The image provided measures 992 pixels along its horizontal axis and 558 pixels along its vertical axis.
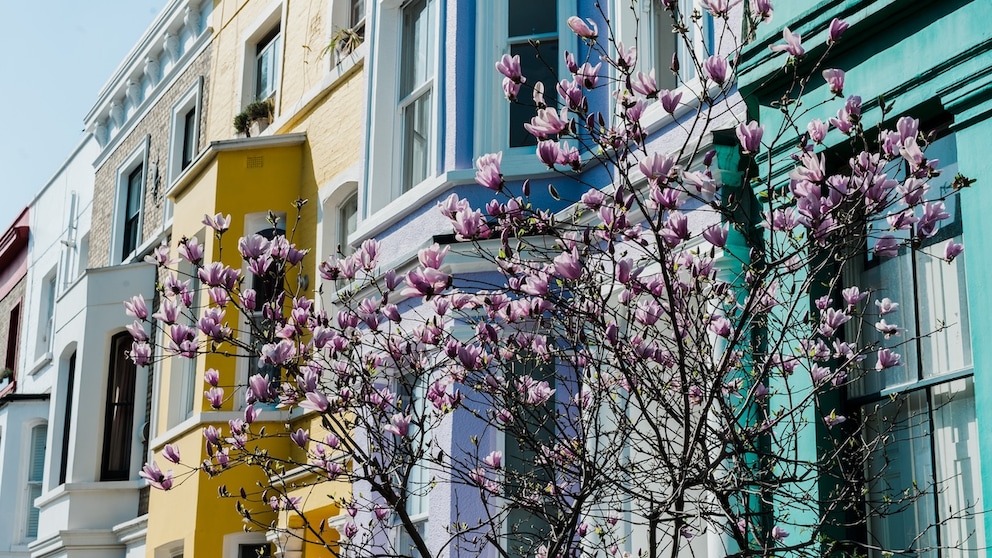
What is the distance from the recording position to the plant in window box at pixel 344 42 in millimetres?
14227

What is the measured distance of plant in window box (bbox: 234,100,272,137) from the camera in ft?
53.3

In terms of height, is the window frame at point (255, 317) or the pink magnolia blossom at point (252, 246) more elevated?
the window frame at point (255, 317)

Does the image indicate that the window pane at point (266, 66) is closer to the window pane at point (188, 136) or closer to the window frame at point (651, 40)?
the window pane at point (188, 136)

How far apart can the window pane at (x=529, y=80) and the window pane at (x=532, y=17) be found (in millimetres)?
104

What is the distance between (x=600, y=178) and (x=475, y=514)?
245 cm

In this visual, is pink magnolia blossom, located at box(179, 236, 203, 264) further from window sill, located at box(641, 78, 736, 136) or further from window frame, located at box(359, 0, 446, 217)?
window frame, located at box(359, 0, 446, 217)

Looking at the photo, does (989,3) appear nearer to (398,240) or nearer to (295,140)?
(398,240)

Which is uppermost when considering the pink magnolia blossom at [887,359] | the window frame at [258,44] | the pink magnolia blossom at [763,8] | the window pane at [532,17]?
the window frame at [258,44]

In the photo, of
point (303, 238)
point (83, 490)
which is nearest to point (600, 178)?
point (303, 238)

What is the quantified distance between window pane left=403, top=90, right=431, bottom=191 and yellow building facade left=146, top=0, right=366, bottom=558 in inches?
53.3

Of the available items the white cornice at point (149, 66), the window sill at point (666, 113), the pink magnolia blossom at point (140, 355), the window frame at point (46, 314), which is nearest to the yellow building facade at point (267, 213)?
the white cornice at point (149, 66)

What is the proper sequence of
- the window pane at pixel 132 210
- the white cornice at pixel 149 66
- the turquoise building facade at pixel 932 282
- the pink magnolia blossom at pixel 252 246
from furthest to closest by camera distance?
the window pane at pixel 132 210, the white cornice at pixel 149 66, the pink magnolia blossom at pixel 252 246, the turquoise building facade at pixel 932 282

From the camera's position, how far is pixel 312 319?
6852 mm

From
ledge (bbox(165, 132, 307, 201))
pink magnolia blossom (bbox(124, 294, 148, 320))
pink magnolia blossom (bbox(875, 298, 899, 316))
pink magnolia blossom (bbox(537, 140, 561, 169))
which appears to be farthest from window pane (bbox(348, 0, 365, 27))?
pink magnolia blossom (bbox(537, 140, 561, 169))
